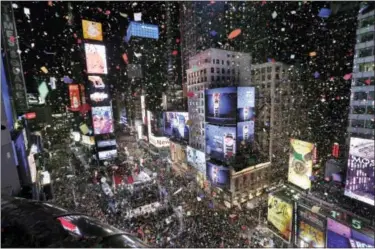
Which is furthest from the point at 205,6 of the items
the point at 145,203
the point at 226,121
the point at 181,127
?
the point at 145,203

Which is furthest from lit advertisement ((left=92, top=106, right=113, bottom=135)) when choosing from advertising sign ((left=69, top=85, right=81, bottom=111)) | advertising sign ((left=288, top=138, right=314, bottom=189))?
advertising sign ((left=288, top=138, right=314, bottom=189))

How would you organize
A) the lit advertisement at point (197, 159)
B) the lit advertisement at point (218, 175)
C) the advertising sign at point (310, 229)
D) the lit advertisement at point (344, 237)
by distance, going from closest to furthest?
the lit advertisement at point (344, 237) → the advertising sign at point (310, 229) → the lit advertisement at point (218, 175) → the lit advertisement at point (197, 159)

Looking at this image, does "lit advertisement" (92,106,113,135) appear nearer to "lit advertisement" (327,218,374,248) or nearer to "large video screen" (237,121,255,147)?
"large video screen" (237,121,255,147)

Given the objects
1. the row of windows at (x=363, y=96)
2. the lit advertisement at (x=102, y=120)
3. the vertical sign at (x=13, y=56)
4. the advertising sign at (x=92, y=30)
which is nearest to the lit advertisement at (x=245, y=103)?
the row of windows at (x=363, y=96)

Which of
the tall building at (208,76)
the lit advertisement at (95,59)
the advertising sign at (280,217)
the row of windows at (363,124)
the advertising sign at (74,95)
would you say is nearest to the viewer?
the advertising sign at (280,217)

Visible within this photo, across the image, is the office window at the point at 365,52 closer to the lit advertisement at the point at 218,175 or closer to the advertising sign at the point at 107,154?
the lit advertisement at the point at 218,175
